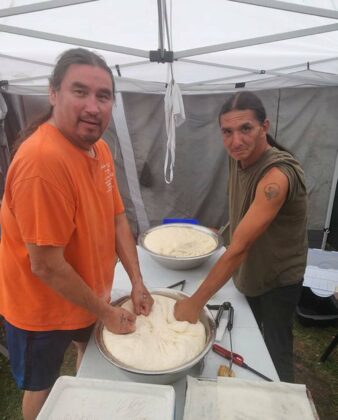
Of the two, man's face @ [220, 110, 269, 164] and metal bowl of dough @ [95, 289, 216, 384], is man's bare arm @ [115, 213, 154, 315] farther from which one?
man's face @ [220, 110, 269, 164]

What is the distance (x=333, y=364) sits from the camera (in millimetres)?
2666

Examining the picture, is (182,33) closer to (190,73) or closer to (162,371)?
(190,73)

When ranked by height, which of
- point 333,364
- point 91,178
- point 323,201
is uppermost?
point 91,178

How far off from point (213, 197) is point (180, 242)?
2868 millimetres

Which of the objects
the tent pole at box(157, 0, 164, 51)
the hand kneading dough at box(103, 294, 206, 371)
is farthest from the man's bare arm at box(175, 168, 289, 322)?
the tent pole at box(157, 0, 164, 51)

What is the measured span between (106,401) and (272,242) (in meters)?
1.19

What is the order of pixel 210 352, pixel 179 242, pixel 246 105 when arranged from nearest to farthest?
pixel 210 352 → pixel 246 105 → pixel 179 242

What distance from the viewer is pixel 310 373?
8.52 feet

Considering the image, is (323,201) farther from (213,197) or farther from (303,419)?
(303,419)

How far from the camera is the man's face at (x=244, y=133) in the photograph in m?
1.52

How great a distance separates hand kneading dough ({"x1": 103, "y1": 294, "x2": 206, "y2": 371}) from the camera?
3.57 ft

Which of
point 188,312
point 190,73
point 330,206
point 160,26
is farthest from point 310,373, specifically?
point 190,73

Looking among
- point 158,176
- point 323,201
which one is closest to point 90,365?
point 158,176

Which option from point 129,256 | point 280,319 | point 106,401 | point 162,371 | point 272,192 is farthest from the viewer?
point 280,319
